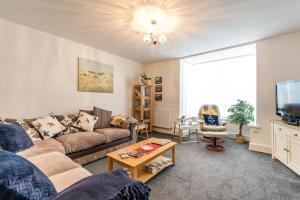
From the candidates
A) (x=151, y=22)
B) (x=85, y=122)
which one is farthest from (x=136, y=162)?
(x=151, y=22)

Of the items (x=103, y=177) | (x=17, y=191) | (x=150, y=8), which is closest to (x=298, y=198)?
(x=103, y=177)

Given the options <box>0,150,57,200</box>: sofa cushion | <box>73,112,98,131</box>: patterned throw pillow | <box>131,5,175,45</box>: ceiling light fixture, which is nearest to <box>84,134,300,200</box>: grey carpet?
<box>73,112,98,131</box>: patterned throw pillow

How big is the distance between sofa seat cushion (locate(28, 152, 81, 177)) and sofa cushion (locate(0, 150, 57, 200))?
82 centimetres

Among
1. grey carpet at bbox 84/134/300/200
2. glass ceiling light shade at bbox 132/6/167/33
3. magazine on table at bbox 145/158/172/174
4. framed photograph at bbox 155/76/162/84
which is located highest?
glass ceiling light shade at bbox 132/6/167/33

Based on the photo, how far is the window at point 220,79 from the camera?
12.9 feet

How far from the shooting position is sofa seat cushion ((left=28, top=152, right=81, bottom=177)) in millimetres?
1368

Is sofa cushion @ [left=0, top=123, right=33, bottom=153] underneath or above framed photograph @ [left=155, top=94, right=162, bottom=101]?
underneath

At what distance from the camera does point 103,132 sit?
2.87 m

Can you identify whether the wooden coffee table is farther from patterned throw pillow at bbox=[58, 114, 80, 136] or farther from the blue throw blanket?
patterned throw pillow at bbox=[58, 114, 80, 136]

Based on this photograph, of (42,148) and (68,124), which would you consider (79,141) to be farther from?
(68,124)

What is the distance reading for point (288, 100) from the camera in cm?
247

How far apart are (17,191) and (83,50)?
3.48 meters

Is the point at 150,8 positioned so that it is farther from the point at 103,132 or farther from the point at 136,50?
the point at 103,132

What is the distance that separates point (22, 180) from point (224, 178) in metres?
2.30
